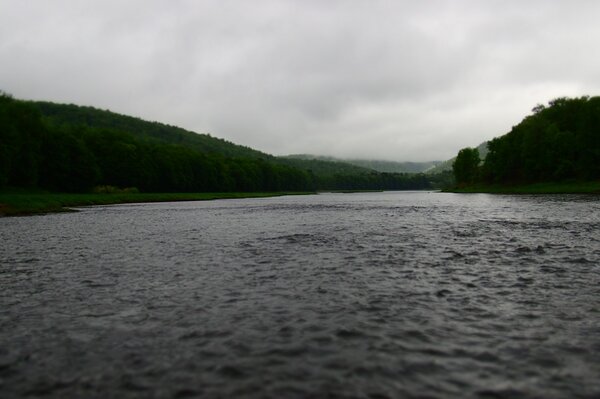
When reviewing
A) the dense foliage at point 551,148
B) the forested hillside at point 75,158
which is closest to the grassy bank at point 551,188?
the dense foliage at point 551,148

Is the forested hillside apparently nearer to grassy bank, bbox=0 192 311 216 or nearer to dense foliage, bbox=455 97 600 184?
grassy bank, bbox=0 192 311 216

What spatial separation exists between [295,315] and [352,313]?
1.98m

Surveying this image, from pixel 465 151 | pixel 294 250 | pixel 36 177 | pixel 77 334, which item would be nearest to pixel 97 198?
pixel 36 177

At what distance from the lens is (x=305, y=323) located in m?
13.6

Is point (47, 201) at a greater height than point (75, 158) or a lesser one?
lesser

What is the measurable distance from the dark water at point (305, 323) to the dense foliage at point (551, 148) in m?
116

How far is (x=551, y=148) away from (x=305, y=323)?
477ft

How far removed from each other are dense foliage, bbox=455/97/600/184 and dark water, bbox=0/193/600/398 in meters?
116

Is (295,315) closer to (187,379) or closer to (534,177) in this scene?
(187,379)

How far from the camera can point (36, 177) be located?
4331 inches

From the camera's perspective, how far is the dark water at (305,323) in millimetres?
9438

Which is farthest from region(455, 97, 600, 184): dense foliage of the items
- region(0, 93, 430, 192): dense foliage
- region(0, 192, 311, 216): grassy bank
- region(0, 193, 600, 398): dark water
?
region(0, 93, 430, 192): dense foliage

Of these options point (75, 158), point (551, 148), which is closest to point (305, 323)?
point (75, 158)

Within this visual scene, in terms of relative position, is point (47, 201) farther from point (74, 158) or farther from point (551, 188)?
point (551, 188)
